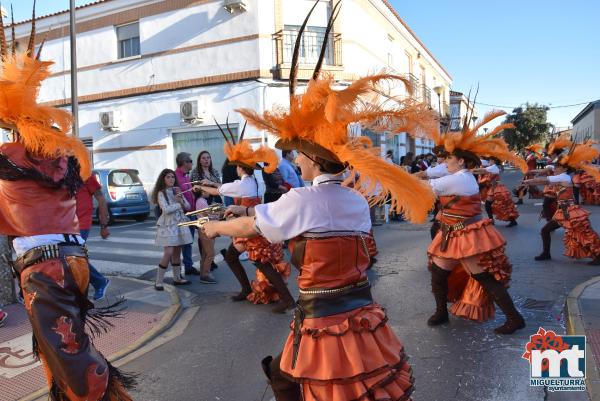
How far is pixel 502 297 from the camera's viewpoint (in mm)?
4520

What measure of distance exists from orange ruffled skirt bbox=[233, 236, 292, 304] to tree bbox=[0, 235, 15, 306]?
270cm

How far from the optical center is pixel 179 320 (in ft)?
18.0

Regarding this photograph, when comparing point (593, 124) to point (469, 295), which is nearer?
point (469, 295)

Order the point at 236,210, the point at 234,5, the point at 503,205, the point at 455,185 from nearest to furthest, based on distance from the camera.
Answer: the point at 236,210
the point at 455,185
the point at 503,205
the point at 234,5

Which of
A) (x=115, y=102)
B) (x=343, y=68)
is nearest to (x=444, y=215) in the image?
(x=343, y=68)

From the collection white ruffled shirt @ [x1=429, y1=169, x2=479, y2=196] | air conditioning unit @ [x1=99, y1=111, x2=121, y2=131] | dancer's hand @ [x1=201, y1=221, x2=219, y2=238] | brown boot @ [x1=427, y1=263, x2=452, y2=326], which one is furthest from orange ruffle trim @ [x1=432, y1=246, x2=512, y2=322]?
air conditioning unit @ [x1=99, y1=111, x2=121, y2=131]

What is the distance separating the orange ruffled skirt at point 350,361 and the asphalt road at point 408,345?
4.41 feet

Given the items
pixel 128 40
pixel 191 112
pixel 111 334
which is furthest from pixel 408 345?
pixel 128 40

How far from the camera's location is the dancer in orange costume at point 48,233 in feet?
9.32

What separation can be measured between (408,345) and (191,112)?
13831 mm

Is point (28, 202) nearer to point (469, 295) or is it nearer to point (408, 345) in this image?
point (408, 345)

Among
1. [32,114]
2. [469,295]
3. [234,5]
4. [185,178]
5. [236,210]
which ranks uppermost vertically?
[234,5]

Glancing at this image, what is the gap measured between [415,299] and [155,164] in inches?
556

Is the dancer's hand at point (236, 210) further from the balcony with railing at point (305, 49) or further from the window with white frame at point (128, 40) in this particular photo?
the window with white frame at point (128, 40)
